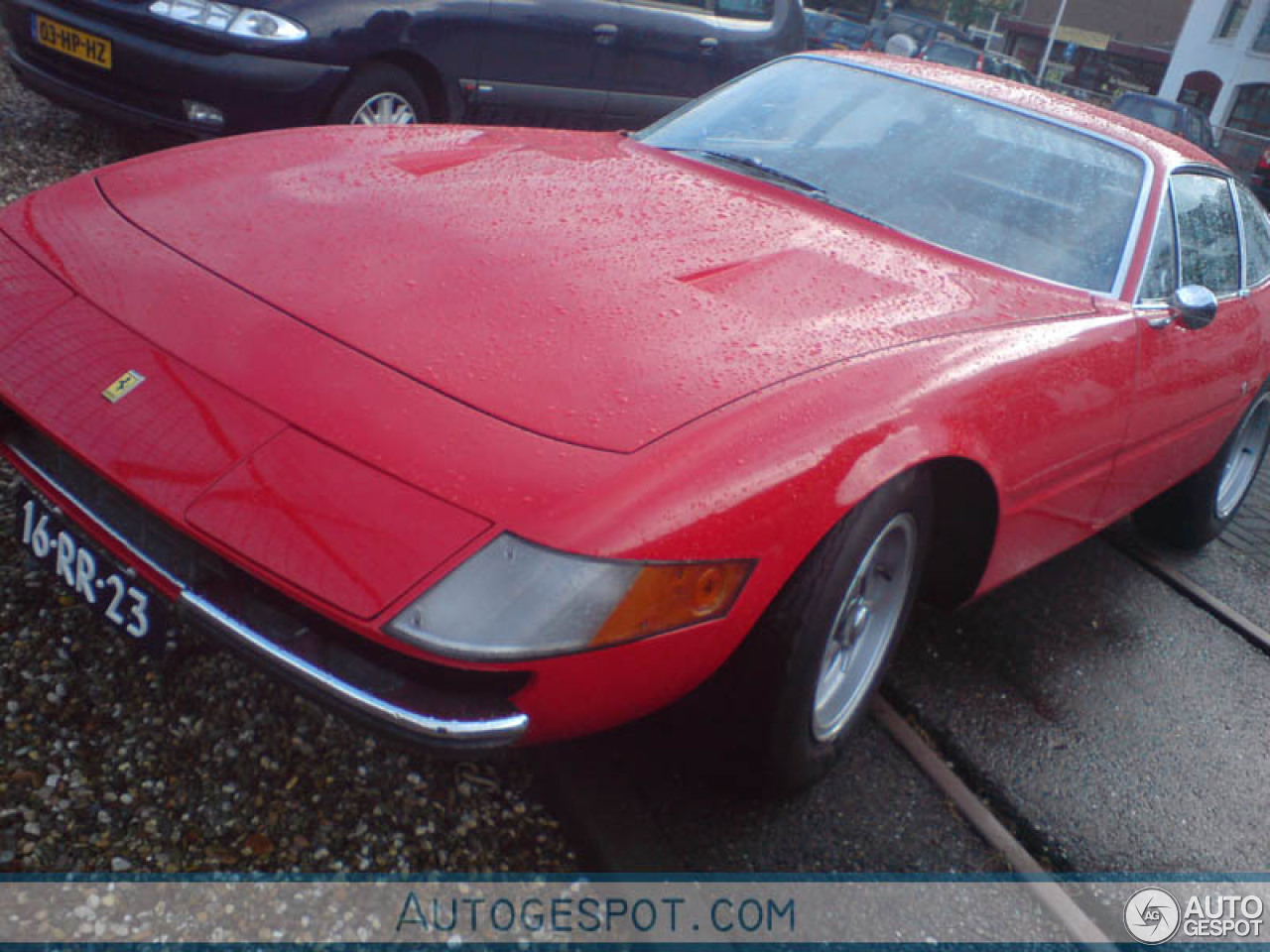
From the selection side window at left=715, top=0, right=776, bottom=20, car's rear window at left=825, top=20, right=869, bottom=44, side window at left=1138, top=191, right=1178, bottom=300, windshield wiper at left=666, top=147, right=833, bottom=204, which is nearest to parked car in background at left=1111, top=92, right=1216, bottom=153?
car's rear window at left=825, top=20, right=869, bottom=44

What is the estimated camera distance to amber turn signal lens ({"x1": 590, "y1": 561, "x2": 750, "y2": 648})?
1.66 meters

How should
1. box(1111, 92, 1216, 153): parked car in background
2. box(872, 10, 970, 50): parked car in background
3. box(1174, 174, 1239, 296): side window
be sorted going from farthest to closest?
1. box(872, 10, 970, 50): parked car in background
2. box(1111, 92, 1216, 153): parked car in background
3. box(1174, 174, 1239, 296): side window

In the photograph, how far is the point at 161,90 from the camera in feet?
14.9

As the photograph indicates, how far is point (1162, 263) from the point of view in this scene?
3012mm

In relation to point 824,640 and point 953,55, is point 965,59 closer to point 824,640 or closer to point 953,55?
point 953,55

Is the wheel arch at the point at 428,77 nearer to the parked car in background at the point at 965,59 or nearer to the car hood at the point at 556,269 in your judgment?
the car hood at the point at 556,269

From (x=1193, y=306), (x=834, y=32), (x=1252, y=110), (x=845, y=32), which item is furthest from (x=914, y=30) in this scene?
(x=1193, y=306)

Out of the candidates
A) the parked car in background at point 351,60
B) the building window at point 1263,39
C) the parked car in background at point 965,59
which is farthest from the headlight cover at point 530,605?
the building window at point 1263,39

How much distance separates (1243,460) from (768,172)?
8.08ft

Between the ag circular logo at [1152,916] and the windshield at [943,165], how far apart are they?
1399mm

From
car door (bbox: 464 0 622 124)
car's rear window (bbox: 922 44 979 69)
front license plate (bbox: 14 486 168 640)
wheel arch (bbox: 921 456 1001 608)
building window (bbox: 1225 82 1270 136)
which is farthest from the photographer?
building window (bbox: 1225 82 1270 136)

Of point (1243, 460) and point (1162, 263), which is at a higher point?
point (1162, 263)

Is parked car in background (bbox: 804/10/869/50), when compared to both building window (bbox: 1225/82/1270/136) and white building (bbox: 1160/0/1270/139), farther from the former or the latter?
white building (bbox: 1160/0/1270/139)

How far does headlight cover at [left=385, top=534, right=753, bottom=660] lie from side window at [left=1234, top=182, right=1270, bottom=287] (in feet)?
9.23
